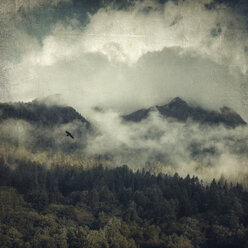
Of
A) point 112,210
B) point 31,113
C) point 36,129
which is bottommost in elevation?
point 112,210

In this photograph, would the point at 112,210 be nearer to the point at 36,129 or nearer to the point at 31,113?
the point at 36,129

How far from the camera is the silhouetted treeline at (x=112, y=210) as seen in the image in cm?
9000

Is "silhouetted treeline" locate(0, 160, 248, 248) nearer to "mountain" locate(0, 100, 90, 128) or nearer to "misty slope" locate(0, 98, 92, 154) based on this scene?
"misty slope" locate(0, 98, 92, 154)

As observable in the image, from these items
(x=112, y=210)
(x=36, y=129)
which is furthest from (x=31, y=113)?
(x=112, y=210)

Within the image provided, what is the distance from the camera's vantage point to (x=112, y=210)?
115 meters

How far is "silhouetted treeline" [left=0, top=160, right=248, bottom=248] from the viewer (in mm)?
90000

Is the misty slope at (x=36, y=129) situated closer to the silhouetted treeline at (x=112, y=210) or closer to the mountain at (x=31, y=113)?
the mountain at (x=31, y=113)

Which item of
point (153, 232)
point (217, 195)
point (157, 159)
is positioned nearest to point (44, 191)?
point (153, 232)

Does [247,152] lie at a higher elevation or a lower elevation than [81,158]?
higher

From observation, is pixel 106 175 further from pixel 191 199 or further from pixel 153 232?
pixel 153 232

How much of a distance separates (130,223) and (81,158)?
71584 millimetres

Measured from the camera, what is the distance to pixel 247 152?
19600cm

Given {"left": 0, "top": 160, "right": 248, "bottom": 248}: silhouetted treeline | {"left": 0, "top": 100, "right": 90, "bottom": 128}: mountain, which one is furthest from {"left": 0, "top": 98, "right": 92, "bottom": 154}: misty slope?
{"left": 0, "top": 160, "right": 248, "bottom": 248}: silhouetted treeline

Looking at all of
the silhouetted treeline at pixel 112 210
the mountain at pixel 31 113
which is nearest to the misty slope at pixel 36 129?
the mountain at pixel 31 113
